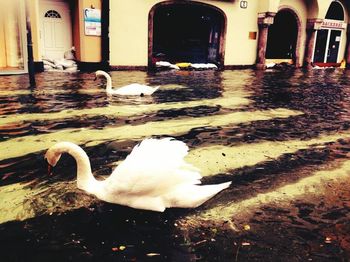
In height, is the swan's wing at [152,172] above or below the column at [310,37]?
below

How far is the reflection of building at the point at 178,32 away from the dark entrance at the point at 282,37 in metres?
0.06

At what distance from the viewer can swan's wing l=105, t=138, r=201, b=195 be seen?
9.41 feet

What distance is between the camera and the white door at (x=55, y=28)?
15117 mm

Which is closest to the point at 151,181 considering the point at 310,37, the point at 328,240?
the point at 328,240

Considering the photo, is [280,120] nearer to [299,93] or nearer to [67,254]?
[299,93]

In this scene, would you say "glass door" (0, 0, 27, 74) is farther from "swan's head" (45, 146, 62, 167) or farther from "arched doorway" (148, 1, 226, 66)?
"swan's head" (45, 146, 62, 167)

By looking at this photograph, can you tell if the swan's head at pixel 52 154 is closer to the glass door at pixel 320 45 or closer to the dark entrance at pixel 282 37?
the dark entrance at pixel 282 37

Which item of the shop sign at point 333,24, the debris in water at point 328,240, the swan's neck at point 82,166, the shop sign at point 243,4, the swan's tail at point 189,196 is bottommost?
the debris in water at point 328,240

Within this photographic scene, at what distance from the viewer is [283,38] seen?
76.6ft

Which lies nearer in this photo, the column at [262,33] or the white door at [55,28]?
the white door at [55,28]

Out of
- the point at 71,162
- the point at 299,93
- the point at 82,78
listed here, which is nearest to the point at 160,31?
the point at 82,78

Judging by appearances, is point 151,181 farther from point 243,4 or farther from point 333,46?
point 333,46

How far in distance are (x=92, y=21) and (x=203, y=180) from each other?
42.3ft

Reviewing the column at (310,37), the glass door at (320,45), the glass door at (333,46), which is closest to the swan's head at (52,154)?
the column at (310,37)
